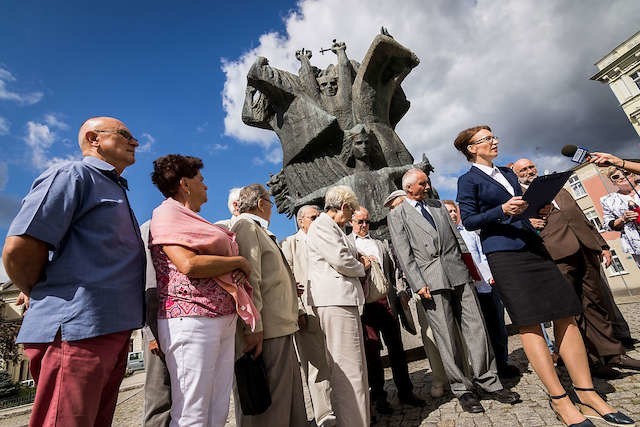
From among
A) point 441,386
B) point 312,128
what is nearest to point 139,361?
point 312,128

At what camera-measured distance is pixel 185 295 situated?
1.70m

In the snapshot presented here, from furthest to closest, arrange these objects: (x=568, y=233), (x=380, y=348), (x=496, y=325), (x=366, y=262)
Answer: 1. (x=496, y=325)
2. (x=380, y=348)
3. (x=568, y=233)
4. (x=366, y=262)

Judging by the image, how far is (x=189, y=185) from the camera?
6.93ft

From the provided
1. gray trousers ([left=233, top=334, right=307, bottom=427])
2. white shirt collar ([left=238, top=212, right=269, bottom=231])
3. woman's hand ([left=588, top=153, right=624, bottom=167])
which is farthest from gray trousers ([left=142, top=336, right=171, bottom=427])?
woman's hand ([left=588, top=153, right=624, bottom=167])

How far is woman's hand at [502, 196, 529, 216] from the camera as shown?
225cm

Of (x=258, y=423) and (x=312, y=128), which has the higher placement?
(x=312, y=128)

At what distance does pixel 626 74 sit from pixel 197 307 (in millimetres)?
37251

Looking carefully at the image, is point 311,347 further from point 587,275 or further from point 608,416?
point 587,275

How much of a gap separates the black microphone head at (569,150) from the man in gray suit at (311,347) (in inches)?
94.9

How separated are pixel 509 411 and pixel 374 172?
4500 mm

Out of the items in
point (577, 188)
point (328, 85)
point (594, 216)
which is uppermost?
point (577, 188)

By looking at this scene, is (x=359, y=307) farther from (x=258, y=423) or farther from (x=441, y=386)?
(x=441, y=386)

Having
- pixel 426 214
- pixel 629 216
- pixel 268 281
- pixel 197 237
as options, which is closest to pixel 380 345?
pixel 426 214

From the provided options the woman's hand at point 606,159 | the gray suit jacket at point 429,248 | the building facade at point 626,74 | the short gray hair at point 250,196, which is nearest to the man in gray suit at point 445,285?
the gray suit jacket at point 429,248
